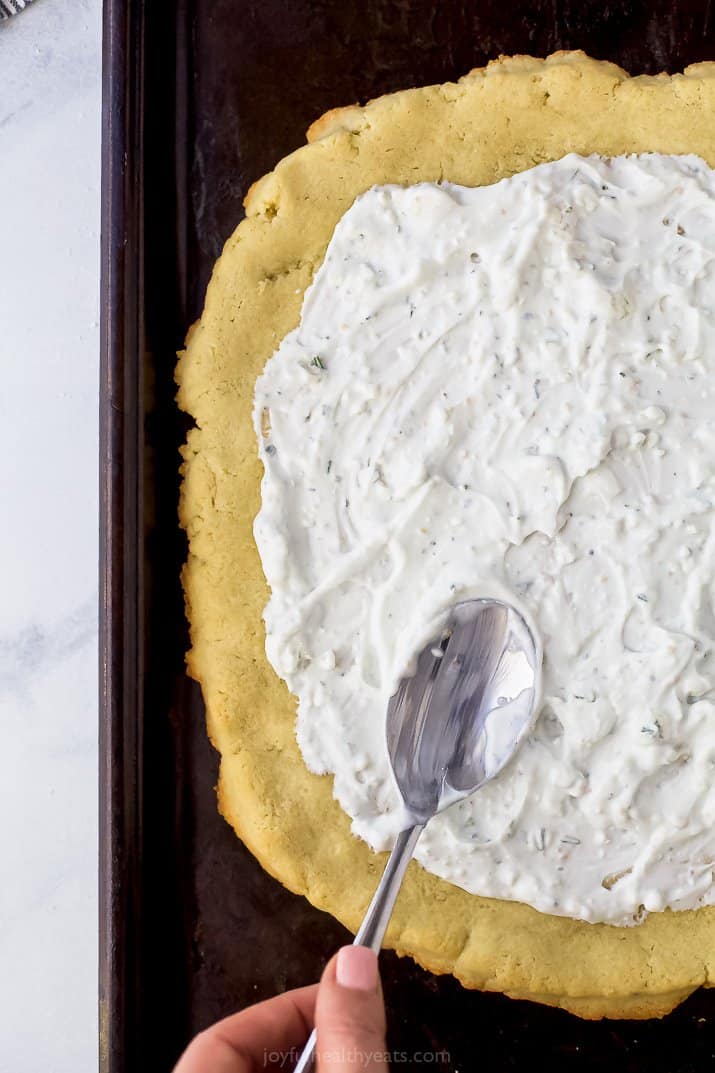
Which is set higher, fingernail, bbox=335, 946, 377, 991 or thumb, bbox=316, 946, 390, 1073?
fingernail, bbox=335, 946, 377, 991

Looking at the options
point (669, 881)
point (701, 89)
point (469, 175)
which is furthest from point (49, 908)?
point (701, 89)

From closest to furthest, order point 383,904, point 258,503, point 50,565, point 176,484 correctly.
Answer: point 383,904 → point 258,503 → point 176,484 → point 50,565

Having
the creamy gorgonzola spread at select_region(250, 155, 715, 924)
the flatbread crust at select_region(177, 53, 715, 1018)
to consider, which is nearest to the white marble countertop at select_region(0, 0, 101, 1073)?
the flatbread crust at select_region(177, 53, 715, 1018)

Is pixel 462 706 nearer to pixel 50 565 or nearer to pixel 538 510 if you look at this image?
pixel 538 510

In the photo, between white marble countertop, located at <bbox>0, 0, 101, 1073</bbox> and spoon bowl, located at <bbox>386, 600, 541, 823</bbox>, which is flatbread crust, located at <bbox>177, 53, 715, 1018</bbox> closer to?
spoon bowl, located at <bbox>386, 600, 541, 823</bbox>

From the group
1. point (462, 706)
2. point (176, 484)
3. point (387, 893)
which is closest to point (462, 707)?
point (462, 706)

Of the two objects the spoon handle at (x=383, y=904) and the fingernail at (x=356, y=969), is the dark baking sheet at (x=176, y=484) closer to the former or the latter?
the spoon handle at (x=383, y=904)

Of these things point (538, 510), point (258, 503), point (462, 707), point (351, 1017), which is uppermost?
point (258, 503)
